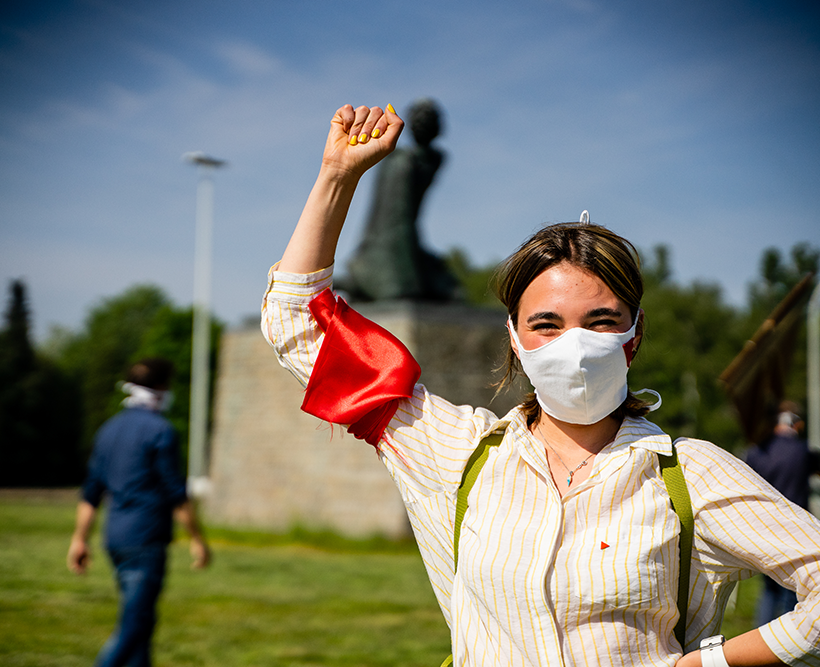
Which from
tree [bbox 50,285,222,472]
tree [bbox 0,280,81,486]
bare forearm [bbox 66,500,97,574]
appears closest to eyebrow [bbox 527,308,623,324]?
bare forearm [bbox 66,500,97,574]

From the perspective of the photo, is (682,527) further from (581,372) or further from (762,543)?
(581,372)

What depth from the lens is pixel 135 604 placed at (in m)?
4.85

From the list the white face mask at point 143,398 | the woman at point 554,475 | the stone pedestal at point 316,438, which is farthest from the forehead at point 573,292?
the stone pedestal at point 316,438

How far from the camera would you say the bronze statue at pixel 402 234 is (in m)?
12.8

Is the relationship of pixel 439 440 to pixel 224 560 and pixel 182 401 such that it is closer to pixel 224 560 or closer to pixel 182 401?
pixel 224 560

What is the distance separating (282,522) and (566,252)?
11929 millimetres

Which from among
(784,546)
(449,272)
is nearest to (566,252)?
(784,546)

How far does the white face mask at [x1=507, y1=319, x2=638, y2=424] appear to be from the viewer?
1880 mm

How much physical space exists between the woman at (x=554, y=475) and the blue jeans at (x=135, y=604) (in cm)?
339

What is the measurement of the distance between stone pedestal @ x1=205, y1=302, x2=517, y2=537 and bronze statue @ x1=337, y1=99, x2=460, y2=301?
0.32 metres

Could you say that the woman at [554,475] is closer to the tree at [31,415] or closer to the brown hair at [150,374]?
the brown hair at [150,374]

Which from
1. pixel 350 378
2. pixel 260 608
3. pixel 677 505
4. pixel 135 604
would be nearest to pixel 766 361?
pixel 677 505

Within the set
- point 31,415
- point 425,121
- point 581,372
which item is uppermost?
point 425,121

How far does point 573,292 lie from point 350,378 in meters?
0.54
